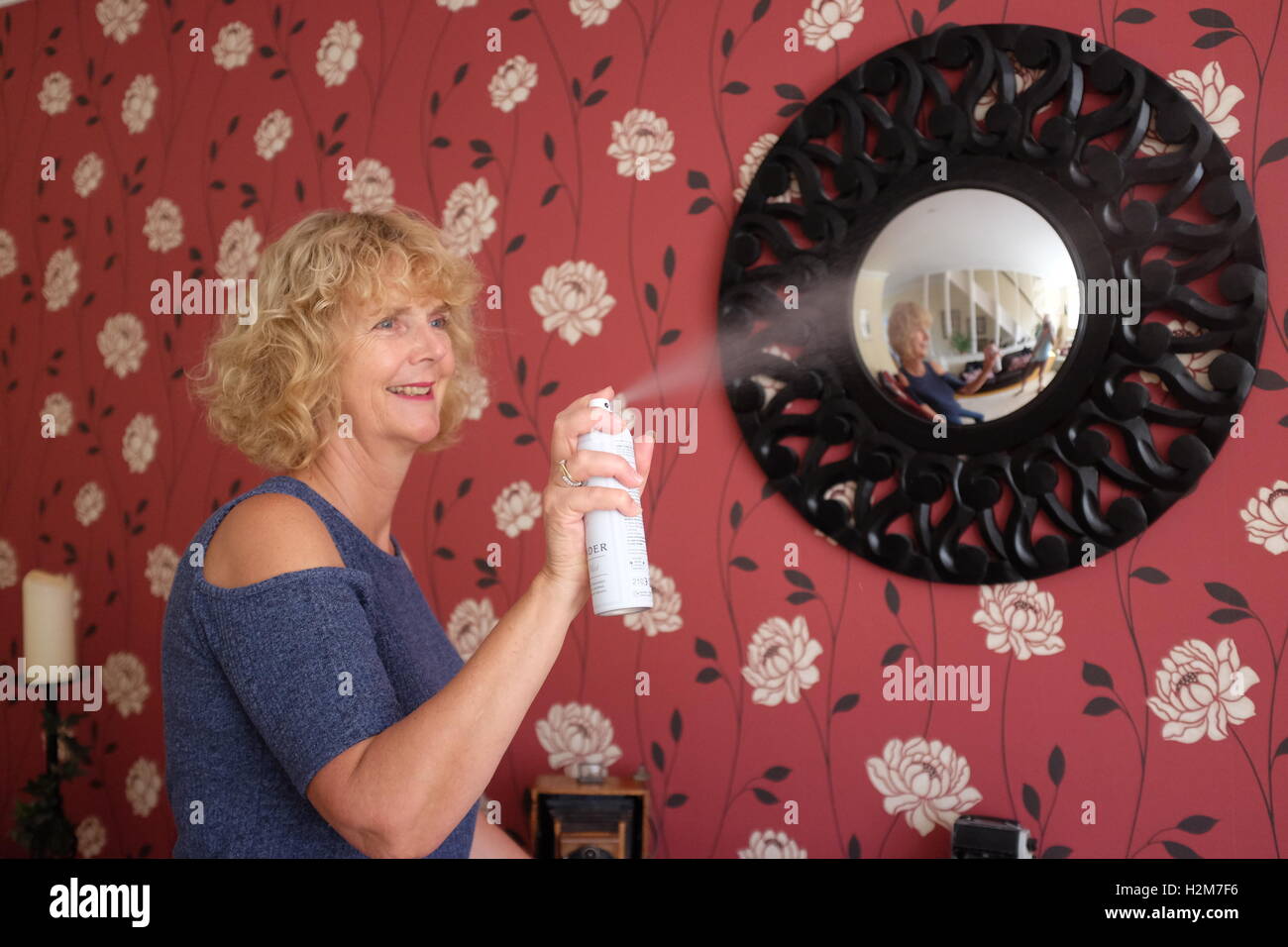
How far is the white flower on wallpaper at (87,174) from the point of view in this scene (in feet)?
8.23

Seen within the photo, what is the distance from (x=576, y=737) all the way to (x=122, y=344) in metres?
1.54

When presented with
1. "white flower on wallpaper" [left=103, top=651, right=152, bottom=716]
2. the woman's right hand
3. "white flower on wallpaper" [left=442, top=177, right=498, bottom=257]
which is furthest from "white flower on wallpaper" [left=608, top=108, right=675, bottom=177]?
"white flower on wallpaper" [left=103, top=651, right=152, bottom=716]

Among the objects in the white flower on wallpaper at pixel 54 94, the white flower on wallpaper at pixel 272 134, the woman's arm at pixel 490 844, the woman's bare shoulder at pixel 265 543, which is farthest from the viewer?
the white flower on wallpaper at pixel 54 94

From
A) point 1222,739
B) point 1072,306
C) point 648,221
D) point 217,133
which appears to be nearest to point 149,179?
point 217,133

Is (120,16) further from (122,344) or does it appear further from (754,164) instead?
(754,164)

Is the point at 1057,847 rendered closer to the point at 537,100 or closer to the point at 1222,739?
the point at 1222,739

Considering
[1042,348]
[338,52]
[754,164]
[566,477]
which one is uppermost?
[338,52]

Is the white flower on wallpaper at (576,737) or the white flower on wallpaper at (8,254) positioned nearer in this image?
the white flower on wallpaper at (576,737)

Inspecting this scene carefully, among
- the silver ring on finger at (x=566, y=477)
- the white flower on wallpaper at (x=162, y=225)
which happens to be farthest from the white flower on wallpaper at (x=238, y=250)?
the silver ring on finger at (x=566, y=477)

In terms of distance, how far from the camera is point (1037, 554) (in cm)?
158

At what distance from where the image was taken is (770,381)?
5.83 ft

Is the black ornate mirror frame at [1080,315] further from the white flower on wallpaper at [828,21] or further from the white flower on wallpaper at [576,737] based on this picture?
the white flower on wallpaper at [576,737]

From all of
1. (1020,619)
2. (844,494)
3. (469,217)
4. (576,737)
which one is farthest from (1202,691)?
(469,217)

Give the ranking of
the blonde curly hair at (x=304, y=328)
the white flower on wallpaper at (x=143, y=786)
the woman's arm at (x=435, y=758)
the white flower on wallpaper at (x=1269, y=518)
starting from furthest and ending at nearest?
the white flower on wallpaper at (x=143, y=786)
the white flower on wallpaper at (x=1269, y=518)
the blonde curly hair at (x=304, y=328)
the woman's arm at (x=435, y=758)
